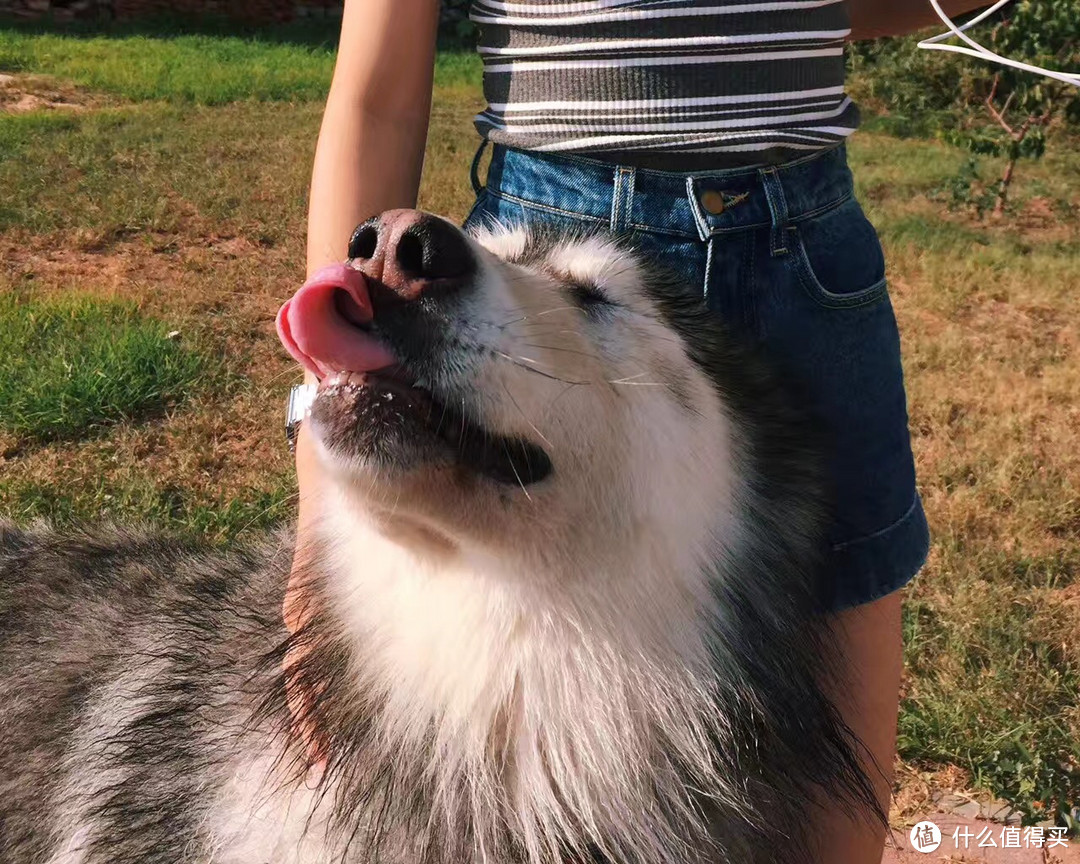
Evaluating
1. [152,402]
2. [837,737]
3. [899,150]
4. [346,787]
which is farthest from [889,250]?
[346,787]

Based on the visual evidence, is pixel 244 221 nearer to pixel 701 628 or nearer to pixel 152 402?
pixel 152 402

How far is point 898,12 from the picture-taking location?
2.07 metres

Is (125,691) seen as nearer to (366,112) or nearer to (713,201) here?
(366,112)

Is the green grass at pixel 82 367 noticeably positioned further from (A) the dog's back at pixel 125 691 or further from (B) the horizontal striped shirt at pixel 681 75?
(B) the horizontal striped shirt at pixel 681 75

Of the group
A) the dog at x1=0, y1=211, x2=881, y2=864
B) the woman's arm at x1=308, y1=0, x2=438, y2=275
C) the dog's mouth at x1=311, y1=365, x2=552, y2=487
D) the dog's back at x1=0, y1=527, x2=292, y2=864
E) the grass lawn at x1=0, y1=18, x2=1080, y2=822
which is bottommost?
the grass lawn at x1=0, y1=18, x2=1080, y2=822

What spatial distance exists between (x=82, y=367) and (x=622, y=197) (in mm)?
3273

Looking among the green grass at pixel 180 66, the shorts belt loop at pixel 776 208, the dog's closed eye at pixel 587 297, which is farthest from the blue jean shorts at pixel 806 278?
the green grass at pixel 180 66

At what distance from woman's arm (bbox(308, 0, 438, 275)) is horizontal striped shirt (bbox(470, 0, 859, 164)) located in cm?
24

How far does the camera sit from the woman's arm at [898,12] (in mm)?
2049

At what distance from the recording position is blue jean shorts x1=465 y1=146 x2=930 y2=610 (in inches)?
64.7

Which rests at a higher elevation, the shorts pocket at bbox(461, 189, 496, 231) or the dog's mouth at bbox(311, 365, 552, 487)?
the shorts pocket at bbox(461, 189, 496, 231)

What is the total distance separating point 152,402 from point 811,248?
3311 millimetres

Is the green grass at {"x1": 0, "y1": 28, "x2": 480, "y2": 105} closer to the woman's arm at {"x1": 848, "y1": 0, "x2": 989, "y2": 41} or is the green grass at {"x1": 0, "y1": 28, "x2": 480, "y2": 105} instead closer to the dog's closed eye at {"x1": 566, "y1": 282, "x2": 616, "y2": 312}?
the woman's arm at {"x1": 848, "y1": 0, "x2": 989, "y2": 41}

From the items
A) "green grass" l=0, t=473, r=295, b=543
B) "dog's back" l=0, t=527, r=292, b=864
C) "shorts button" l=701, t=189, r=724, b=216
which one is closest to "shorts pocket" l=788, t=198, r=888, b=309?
"shorts button" l=701, t=189, r=724, b=216
